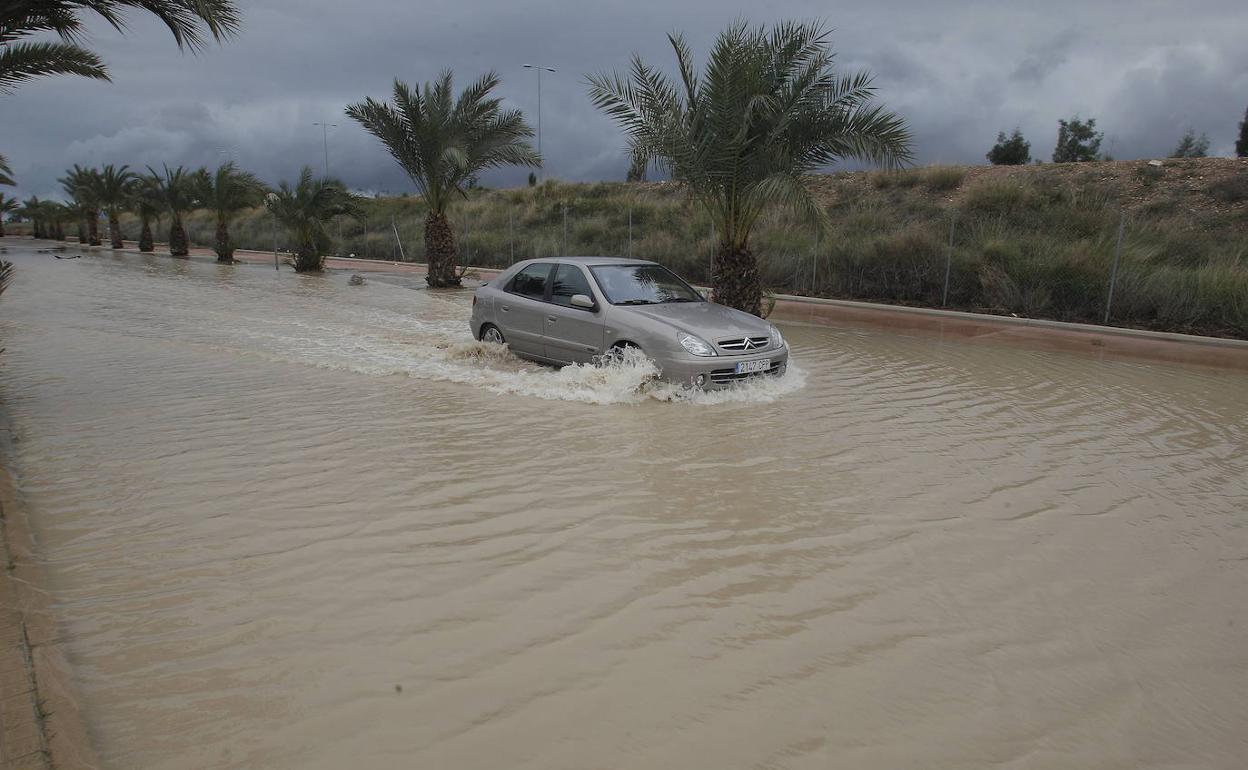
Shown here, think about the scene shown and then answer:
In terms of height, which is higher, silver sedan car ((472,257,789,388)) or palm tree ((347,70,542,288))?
palm tree ((347,70,542,288))

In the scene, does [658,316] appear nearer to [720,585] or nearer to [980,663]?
[720,585]

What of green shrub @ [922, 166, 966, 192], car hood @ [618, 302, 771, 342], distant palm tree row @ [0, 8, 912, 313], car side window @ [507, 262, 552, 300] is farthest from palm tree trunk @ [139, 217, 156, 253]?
car hood @ [618, 302, 771, 342]

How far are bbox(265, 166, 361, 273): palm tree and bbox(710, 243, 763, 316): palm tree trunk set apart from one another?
1856cm

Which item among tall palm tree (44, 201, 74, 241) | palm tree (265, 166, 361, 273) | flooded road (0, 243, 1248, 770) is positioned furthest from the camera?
tall palm tree (44, 201, 74, 241)

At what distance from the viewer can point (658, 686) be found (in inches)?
130

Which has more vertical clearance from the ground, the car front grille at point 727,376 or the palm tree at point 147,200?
the palm tree at point 147,200

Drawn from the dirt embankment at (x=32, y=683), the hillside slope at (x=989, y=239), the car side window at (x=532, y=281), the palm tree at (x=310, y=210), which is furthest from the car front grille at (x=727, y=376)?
A: the palm tree at (x=310, y=210)

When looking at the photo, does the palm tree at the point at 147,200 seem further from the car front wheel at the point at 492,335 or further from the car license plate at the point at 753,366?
the car license plate at the point at 753,366

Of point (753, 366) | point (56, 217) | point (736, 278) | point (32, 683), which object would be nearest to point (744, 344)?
point (753, 366)

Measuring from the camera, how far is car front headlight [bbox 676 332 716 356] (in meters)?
8.20

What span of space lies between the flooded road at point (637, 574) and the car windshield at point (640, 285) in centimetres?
103

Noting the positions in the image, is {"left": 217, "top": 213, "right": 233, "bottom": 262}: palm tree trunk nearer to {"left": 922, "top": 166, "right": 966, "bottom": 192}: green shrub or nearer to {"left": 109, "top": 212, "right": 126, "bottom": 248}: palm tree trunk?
{"left": 109, "top": 212, "right": 126, "bottom": 248}: palm tree trunk

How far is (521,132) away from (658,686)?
2129 centimetres

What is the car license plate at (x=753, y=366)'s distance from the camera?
→ 8.42 metres
